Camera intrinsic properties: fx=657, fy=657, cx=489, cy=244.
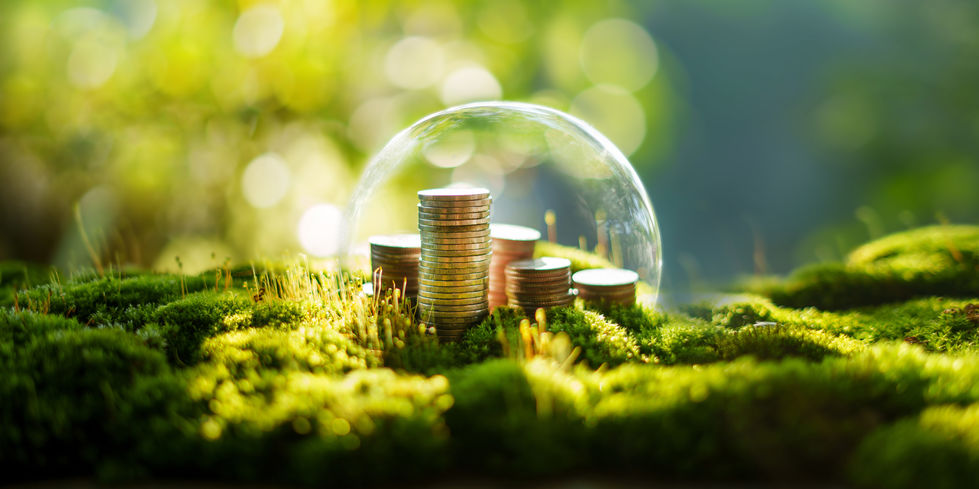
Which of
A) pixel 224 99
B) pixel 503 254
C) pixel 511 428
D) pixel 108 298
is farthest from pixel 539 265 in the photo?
pixel 224 99

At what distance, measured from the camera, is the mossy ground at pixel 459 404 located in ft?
11.5

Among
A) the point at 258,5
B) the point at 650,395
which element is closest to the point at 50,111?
the point at 258,5

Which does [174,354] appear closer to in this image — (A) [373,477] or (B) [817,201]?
(A) [373,477]

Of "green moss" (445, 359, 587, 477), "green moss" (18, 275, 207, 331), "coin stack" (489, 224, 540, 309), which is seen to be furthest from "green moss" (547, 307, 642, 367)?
"green moss" (18, 275, 207, 331)

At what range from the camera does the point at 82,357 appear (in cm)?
434

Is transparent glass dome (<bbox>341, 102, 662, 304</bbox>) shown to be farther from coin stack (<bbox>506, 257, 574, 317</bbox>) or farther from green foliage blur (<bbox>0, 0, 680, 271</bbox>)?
green foliage blur (<bbox>0, 0, 680, 271</bbox>)

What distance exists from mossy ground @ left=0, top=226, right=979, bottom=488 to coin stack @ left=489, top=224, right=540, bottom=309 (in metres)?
0.93

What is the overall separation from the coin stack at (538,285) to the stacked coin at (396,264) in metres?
0.90

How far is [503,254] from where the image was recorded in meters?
6.36

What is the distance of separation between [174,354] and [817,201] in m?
14.6

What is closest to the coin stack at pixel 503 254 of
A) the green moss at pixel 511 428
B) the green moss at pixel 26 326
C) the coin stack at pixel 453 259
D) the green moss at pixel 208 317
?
the coin stack at pixel 453 259

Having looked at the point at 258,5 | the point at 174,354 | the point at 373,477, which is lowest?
the point at 373,477

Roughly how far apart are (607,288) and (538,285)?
0.74 metres

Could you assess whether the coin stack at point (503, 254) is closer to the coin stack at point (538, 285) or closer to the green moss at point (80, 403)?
the coin stack at point (538, 285)
